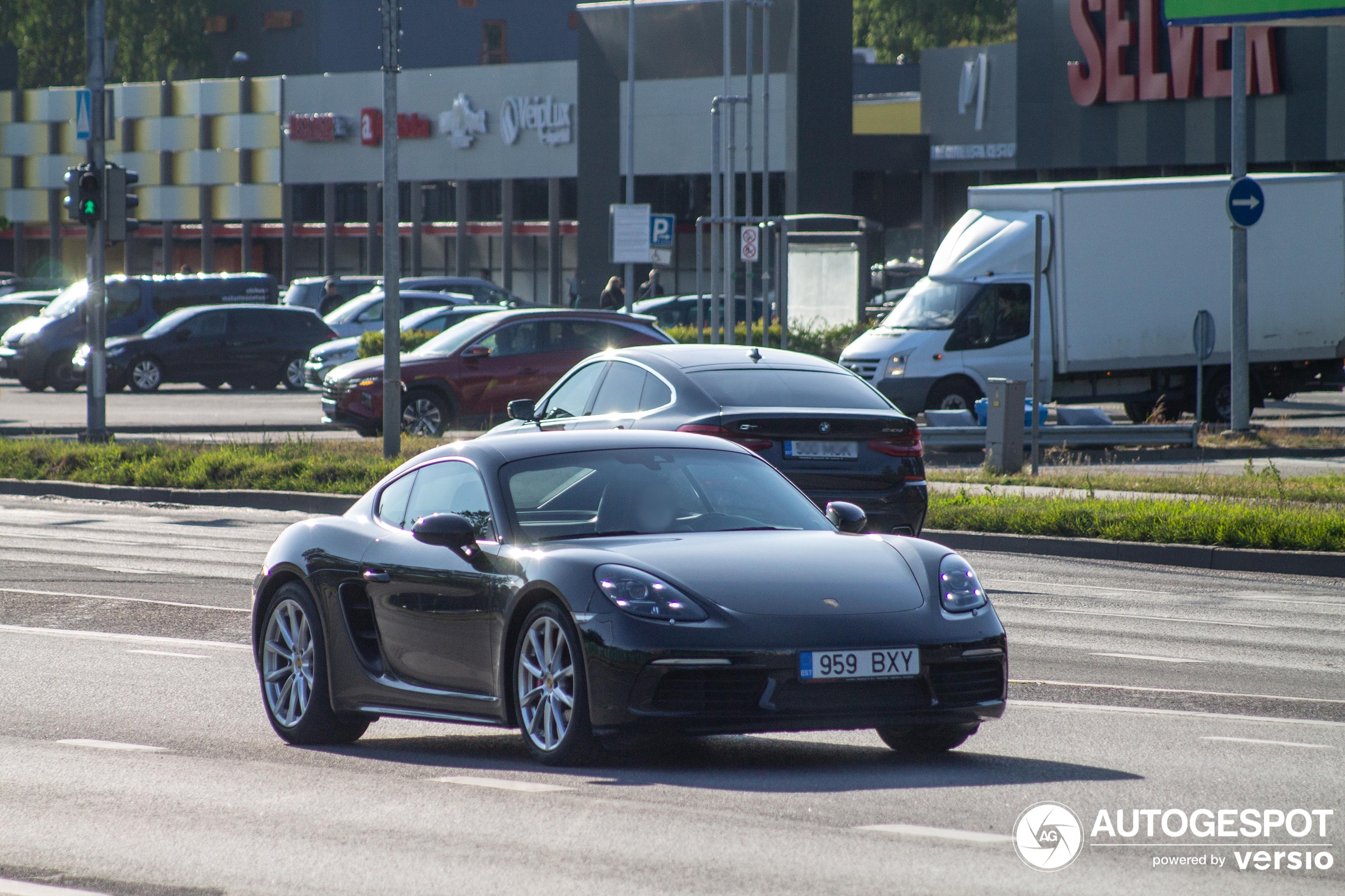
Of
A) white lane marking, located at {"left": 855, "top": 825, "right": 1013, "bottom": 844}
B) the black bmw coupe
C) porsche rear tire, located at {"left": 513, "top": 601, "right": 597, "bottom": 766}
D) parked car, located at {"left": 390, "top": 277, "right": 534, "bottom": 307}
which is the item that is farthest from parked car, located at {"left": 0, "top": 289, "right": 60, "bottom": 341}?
white lane marking, located at {"left": 855, "top": 825, "right": 1013, "bottom": 844}

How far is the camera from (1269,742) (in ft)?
24.9

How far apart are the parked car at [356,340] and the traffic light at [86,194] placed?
11979 mm

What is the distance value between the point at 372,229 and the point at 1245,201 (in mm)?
46705

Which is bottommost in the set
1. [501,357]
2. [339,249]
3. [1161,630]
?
[1161,630]

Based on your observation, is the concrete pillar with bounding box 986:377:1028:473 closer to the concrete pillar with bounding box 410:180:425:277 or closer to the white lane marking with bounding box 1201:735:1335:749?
the white lane marking with bounding box 1201:735:1335:749

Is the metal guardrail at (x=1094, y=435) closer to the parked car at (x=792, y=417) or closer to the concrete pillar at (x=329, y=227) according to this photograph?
the parked car at (x=792, y=417)

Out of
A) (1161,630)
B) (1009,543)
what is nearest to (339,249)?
(1009,543)

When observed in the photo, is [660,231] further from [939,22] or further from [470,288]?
[939,22]

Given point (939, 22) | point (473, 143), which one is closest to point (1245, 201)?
point (473, 143)

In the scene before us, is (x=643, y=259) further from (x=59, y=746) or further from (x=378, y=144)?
(x=378, y=144)

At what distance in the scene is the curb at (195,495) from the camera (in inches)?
747

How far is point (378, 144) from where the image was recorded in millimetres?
65562

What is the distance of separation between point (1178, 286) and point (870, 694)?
2225 centimetres

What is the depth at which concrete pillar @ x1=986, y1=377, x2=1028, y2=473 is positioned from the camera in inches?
800
